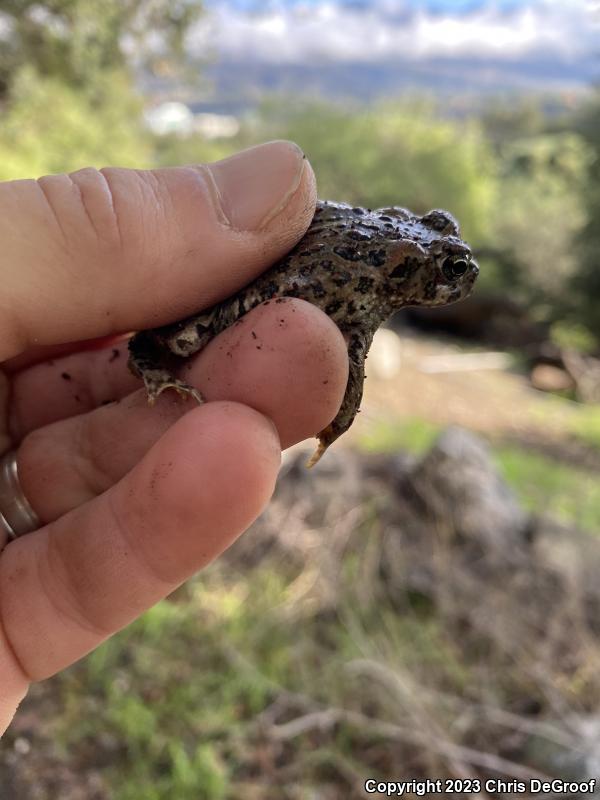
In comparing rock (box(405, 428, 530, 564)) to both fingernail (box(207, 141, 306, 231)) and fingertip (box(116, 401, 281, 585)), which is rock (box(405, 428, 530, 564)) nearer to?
fingertip (box(116, 401, 281, 585))

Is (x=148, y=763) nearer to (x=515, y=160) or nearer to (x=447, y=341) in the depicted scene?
(x=447, y=341)

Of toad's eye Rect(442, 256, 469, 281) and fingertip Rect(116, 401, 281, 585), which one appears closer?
fingertip Rect(116, 401, 281, 585)

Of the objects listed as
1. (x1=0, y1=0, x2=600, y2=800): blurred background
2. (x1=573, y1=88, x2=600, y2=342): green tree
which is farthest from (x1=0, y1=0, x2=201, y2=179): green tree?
(x1=573, y1=88, x2=600, y2=342): green tree

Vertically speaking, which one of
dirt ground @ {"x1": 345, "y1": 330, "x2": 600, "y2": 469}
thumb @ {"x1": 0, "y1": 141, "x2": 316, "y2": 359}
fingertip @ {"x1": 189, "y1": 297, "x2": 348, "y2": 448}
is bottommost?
dirt ground @ {"x1": 345, "y1": 330, "x2": 600, "y2": 469}

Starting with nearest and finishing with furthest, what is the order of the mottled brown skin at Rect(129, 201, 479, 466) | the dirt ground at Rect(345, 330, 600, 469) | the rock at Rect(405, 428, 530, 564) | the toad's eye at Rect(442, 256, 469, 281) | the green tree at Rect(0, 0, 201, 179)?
1. the mottled brown skin at Rect(129, 201, 479, 466)
2. the toad's eye at Rect(442, 256, 469, 281)
3. the rock at Rect(405, 428, 530, 564)
4. the dirt ground at Rect(345, 330, 600, 469)
5. the green tree at Rect(0, 0, 201, 179)

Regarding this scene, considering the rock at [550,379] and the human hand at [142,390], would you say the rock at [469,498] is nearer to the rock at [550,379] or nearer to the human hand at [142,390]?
the human hand at [142,390]

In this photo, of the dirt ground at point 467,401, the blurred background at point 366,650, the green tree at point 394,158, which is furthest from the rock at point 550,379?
the green tree at point 394,158

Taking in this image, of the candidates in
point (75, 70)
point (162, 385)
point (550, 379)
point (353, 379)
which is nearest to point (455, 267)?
point (353, 379)
